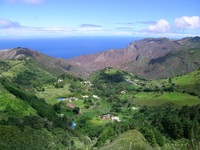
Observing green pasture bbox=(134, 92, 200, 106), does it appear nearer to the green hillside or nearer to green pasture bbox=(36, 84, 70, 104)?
the green hillside

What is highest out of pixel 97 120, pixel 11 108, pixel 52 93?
pixel 11 108

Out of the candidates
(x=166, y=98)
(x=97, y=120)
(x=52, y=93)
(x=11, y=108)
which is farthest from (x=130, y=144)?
(x=166, y=98)

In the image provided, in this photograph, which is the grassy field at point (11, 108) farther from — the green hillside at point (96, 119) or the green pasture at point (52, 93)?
the green pasture at point (52, 93)

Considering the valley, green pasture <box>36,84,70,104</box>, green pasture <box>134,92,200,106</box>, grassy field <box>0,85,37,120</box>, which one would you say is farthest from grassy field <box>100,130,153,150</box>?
green pasture <box>134,92,200,106</box>

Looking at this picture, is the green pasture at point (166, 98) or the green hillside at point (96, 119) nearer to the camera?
the green hillside at point (96, 119)

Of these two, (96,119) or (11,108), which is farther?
(96,119)

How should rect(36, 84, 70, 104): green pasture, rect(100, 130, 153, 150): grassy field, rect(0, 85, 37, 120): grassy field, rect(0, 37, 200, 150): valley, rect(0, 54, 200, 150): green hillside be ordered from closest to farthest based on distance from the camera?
rect(100, 130, 153, 150): grassy field < rect(0, 37, 200, 150): valley < rect(0, 54, 200, 150): green hillside < rect(0, 85, 37, 120): grassy field < rect(36, 84, 70, 104): green pasture

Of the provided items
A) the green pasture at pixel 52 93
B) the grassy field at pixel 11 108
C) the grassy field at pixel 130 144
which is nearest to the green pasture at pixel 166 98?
the green pasture at pixel 52 93

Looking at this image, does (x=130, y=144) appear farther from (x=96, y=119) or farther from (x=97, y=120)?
(x=96, y=119)
